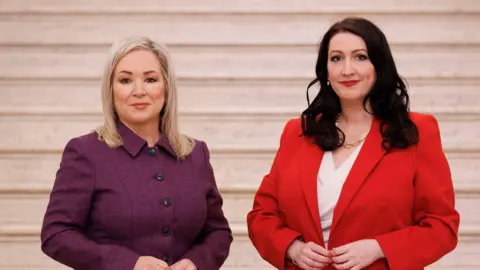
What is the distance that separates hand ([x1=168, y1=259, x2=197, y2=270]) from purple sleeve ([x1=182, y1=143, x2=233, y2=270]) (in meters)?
0.03

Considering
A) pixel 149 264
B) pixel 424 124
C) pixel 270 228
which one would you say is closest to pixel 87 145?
pixel 149 264

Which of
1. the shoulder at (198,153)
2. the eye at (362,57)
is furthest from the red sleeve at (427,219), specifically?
the shoulder at (198,153)

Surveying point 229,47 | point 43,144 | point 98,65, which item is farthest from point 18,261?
point 229,47

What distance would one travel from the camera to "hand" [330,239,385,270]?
2312 millimetres

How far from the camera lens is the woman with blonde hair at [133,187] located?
2311mm

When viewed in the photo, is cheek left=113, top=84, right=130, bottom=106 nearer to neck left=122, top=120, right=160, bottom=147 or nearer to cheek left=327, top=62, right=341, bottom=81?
neck left=122, top=120, right=160, bottom=147

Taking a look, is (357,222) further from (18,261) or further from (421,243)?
(18,261)

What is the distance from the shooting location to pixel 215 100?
4.27 m

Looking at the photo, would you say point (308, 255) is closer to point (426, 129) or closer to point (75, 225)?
point (426, 129)

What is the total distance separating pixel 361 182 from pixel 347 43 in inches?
15.8

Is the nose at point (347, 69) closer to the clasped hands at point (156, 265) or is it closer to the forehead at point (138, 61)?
the forehead at point (138, 61)

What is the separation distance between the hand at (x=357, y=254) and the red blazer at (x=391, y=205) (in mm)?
25

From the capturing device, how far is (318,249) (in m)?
2.35

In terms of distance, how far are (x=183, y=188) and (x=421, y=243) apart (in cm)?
68
